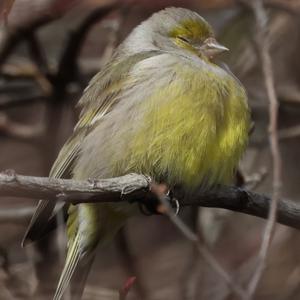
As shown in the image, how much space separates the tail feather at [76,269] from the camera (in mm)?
5551

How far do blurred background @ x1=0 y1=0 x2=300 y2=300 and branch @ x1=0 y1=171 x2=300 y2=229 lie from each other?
817mm

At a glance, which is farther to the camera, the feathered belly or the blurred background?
the blurred background

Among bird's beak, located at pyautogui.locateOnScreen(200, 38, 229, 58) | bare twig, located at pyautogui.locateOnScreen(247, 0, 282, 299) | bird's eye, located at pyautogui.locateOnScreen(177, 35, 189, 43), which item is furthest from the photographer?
bird's eye, located at pyautogui.locateOnScreen(177, 35, 189, 43)

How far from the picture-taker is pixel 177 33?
6.06m

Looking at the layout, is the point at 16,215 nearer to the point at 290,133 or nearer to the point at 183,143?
the point at 183,143

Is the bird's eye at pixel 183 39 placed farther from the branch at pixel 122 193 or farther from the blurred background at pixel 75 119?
the branch at pixel 122 193

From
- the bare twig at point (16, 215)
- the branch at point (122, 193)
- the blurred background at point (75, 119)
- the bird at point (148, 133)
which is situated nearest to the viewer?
the branch at point (122, 193)

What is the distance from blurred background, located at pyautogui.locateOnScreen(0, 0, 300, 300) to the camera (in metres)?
6.41

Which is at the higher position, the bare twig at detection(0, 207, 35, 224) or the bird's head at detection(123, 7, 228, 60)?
the bird's head at detection(123, 7, 228, 60)

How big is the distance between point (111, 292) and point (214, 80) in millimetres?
1606

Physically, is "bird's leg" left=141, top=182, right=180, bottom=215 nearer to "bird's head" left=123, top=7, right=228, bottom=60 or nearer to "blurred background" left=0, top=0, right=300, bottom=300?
"blurred background" left=0, top=0, right=300, bottom=300

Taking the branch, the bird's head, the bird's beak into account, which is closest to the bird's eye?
the bird's head

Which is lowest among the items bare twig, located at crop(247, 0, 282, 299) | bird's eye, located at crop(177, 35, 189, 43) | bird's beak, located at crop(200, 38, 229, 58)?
bird's eye, located at crop(177, 35, 189, 43)

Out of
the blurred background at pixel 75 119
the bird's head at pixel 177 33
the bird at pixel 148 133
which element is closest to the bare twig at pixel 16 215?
the blurred background at pixel 75 119
